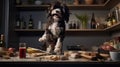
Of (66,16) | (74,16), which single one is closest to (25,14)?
(74,16)

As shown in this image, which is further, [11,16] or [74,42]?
[74,42]

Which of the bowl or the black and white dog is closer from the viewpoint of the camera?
the bowl

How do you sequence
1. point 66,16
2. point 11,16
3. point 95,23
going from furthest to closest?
1. point 95,23
2. point 11,16
3. point 66,16

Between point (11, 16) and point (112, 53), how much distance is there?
2475mm

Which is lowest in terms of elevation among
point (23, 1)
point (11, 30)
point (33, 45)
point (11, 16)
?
point (33, 45)

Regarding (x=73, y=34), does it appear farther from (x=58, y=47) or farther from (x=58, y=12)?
(x=58, y=47)

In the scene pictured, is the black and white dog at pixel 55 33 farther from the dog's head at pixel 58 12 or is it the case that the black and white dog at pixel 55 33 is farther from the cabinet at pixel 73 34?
the cabinet at pixel 73 34

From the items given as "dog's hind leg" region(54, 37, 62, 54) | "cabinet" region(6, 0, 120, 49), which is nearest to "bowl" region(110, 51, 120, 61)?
"dog's hind leg" region(54, 37, 62, 54)

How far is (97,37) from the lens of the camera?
3.83 meters

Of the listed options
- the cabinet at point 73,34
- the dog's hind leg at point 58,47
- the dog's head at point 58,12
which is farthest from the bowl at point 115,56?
the cabinet at point 73,34

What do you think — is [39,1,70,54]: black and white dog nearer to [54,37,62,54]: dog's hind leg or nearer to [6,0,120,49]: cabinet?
[54,37,62,54]: dog's hind leg

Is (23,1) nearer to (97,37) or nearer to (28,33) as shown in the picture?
(28,33)

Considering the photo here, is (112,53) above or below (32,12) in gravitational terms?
below

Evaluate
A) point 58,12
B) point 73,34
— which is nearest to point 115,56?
point 58,12
